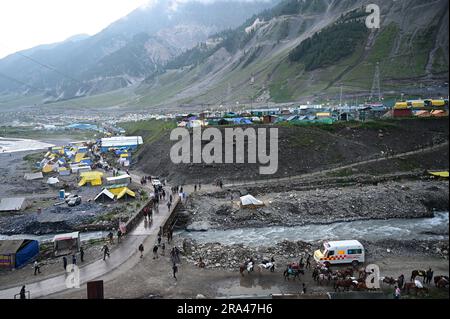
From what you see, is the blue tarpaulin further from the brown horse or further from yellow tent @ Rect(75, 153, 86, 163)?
yellow tent @ Rect(75, 153, 86, 163)

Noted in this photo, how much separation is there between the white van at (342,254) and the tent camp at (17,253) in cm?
1887

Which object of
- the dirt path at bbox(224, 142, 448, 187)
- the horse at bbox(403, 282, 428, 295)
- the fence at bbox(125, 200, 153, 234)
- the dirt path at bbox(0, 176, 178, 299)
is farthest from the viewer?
the dirt path at bbox(224, 142, 448, 187)

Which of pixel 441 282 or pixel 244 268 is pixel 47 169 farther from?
pixel 441 282

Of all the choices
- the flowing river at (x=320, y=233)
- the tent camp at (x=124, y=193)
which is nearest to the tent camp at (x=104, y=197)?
the tent camp at (x=124, y=193)

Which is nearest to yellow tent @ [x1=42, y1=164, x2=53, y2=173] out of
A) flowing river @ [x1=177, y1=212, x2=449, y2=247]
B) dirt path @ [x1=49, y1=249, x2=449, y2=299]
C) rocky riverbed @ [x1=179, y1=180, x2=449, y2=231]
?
rocky riverbed @ [x1=179, y1=180, x2=449, y2=231]

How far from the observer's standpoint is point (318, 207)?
35812 mm

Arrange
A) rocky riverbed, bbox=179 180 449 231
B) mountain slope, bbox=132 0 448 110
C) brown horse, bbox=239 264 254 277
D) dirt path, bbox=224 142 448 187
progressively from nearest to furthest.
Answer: brown horse, bbox=239 264 254 277, rocky riverbed, bbox=179 180 449 231, dirt path, bbox=224 142 448 187, mountain slope, bbox=132 0 448 110

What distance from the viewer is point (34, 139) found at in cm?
11162

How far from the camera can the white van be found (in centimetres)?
2353

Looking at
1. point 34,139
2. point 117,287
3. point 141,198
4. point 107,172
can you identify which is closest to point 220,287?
point 117,287

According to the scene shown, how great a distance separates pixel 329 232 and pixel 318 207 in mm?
4920

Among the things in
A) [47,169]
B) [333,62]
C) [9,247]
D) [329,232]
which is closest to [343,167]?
[329,232]

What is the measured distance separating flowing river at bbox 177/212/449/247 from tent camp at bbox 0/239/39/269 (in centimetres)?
1074
